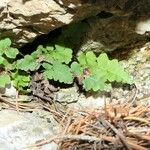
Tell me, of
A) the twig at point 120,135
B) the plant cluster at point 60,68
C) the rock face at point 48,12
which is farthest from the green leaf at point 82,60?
the twig at point 120,135

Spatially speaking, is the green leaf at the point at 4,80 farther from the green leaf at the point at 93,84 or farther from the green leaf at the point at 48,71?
the green leaf at the point at 93,84

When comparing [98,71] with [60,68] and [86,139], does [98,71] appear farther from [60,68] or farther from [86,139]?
[86,139]

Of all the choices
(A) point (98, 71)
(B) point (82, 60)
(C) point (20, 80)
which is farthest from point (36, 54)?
(A) point (98, 71)

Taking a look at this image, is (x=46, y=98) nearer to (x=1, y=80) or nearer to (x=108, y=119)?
(x=1, y=80)

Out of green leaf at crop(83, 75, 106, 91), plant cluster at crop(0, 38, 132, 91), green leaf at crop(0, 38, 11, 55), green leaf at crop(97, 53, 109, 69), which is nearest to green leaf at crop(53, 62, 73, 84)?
plant cluster at crop(0, 38, 132, 91)

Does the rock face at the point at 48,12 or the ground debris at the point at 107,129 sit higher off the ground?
the rock face at the point at 48,12

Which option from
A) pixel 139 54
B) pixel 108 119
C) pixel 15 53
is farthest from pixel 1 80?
pixel 139 54
